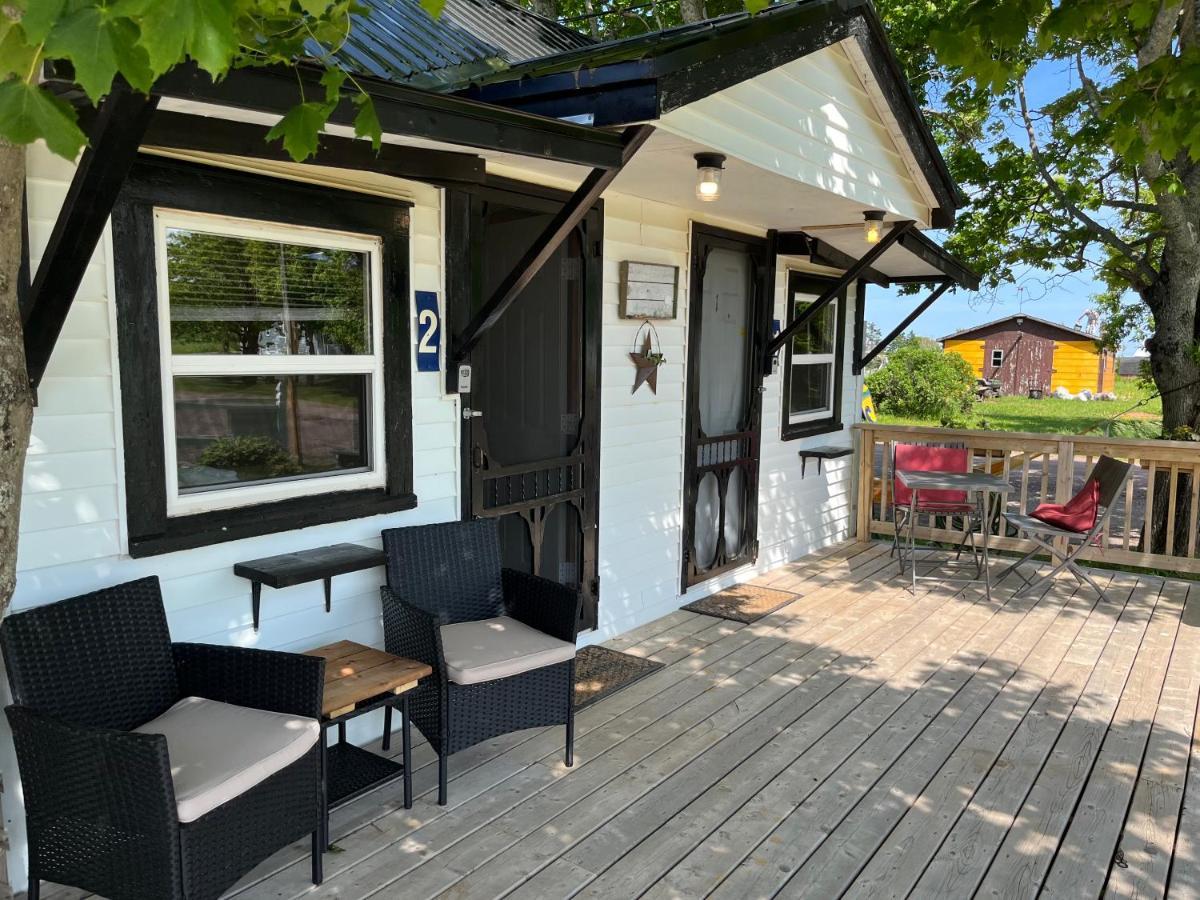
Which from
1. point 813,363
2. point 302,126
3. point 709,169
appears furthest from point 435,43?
point 813,363

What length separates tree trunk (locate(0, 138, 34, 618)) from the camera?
1.63 m

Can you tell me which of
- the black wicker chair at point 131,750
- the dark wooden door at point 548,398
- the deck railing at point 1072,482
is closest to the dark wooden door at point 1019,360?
the deck railing at point 1072,482

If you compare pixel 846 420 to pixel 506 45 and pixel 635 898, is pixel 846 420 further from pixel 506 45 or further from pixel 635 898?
pixel 635 898

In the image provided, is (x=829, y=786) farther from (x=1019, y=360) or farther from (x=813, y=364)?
(x=1019, y=360)

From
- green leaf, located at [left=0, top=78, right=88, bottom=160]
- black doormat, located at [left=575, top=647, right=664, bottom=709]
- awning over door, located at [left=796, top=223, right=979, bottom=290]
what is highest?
awning over door, located at [left=796, top=223, right=979, bottom=290]

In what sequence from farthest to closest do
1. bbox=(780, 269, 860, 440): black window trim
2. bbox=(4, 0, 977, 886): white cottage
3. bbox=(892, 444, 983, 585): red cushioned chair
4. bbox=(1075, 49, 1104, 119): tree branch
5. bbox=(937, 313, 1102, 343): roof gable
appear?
1. bbox=(937, 313, 1102, 343): roof gable
2. bbox=(1075, 49, 1104, 119): tree branch
3. bbox=(892, 444, 983, 585): red cushioned chair
4. bbox=(780, 269, 860, 440): black window trim
5. bbox=(4, 0, 977, 886): white cottage

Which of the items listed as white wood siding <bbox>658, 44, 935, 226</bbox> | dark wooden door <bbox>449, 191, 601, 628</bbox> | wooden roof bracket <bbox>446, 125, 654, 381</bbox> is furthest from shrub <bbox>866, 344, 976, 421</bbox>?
wooden roof bracket <bbox>446, 125, 654, 381</bbox>

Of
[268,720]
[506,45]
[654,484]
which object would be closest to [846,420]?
[654,484]

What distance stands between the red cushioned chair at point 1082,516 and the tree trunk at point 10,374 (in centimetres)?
544

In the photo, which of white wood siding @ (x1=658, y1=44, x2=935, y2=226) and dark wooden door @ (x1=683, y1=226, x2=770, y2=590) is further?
dark wooden door @ (x1=683, y1=226, x2=770, y2=590)

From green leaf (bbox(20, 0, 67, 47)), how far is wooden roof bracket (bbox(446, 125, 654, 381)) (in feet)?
6.82

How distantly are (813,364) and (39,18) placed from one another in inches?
238

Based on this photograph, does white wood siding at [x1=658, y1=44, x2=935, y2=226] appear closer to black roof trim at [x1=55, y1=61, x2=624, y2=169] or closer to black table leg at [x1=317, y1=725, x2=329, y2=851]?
black roof trim at [x1=55, y1=61, x2=624, y2=169]

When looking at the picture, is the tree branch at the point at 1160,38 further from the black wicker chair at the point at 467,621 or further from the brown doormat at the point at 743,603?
the black wicker chair at the point at 467,621
